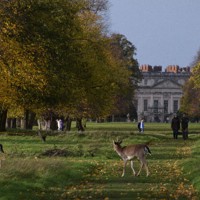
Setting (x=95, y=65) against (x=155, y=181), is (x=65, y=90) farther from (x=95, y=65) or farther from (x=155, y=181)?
(x=155, y=181)

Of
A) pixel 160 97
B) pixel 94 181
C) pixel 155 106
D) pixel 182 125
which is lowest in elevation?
pixel 94 181

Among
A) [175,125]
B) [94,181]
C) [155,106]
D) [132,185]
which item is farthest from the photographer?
[155,106]

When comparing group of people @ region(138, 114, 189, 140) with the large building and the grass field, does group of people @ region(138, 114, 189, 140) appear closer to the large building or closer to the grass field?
the grass field

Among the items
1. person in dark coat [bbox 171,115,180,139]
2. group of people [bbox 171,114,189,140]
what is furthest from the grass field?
person in dark coat [bbox 171,115,180,139]

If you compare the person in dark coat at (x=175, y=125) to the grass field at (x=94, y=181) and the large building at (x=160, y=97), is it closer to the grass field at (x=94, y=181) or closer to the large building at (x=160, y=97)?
the grass field at (x=94, y=181)

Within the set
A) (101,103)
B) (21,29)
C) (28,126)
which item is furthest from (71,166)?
(28,126)

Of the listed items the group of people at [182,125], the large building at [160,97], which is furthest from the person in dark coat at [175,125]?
the large building at [160,97]

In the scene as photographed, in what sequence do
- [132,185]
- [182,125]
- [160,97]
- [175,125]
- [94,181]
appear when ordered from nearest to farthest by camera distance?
[132,185]
[94,181]
[182,125]
[175,125]
[160,97]

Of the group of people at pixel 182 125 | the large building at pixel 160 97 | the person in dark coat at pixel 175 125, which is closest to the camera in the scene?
the group of people at pixel 182 125

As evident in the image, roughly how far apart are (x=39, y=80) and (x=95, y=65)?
2151 centimetres

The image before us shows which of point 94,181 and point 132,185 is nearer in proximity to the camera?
point 132,185

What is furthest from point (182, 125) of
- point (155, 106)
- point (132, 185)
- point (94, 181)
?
point (155, 106)

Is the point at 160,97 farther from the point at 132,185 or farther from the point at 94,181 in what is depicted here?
the point at 132,185

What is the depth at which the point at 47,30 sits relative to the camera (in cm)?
2886
